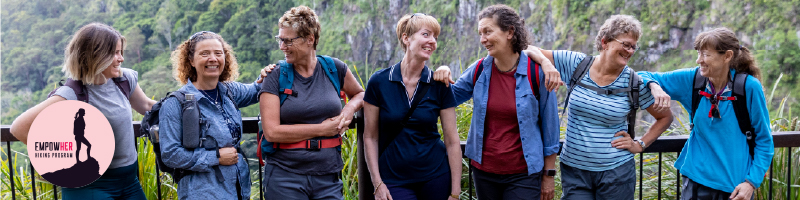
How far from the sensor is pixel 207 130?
1.91 metres

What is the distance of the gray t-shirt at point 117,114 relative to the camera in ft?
6.40

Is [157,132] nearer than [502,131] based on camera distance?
Yes

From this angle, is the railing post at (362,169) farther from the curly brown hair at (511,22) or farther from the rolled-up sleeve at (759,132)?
the rolled-up sleeve at (759,132)

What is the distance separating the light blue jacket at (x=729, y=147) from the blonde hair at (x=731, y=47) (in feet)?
0.13

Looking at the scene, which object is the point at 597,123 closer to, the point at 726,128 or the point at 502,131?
the point at 502,131

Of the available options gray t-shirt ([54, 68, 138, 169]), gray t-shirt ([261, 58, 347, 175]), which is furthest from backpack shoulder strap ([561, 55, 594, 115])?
gray t-shirt ([54, 68, 138, 169])

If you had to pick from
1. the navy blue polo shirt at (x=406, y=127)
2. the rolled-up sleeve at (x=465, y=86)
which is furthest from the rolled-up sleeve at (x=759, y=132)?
the navy blue polo shirt at (x=406, y=127)

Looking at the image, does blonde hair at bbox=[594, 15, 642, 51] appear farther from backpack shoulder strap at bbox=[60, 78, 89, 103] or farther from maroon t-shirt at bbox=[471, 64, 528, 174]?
backpack shoulder strap at bbox=[60, 78, 89, 103]

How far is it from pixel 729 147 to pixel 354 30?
43549mm

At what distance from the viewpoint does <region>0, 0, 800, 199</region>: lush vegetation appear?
22223 mm

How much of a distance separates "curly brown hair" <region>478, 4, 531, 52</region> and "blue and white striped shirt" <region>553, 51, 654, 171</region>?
12.3 inches

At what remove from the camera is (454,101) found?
2053mm

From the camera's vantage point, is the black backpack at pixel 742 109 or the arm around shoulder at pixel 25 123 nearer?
the arm around shoulder at pixel 25 123

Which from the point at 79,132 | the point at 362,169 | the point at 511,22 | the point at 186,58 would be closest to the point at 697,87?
the point at 511,22
